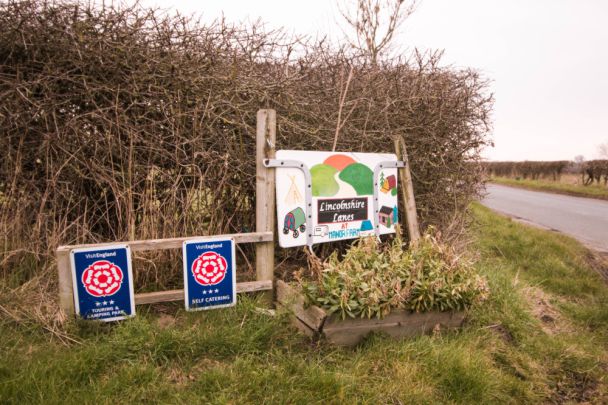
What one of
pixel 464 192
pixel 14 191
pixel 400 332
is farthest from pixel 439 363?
pixel 14 191

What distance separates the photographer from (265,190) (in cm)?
358

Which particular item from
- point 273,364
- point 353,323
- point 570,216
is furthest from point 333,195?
point 570,216

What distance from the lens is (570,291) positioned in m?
5.30

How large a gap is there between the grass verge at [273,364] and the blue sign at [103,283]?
11 centimetres

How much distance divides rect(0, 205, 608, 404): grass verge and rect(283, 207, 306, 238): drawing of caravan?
2.40ft

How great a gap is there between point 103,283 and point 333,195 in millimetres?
2198

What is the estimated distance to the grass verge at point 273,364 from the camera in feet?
7.93

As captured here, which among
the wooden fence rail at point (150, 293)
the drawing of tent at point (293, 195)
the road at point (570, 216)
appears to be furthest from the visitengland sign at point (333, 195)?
the road at point (570, 216)

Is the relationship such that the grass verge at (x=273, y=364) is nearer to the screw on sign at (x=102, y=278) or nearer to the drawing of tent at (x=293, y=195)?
the screw on sign at (x=102, y=278)

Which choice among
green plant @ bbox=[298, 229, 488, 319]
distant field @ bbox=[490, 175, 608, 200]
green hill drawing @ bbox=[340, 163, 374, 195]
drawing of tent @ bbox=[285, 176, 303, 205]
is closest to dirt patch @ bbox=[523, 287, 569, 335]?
green plant @ bbox=[298, 229, 488, 319]

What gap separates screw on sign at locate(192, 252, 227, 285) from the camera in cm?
323

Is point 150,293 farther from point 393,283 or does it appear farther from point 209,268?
point 393,283

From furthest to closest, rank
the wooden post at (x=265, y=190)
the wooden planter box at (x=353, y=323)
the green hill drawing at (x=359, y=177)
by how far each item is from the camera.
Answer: the green hill drawing at (x=359, y=177) → the wooden post at (x=265, y=190) → the wooden planter box at (x=353, y=323)

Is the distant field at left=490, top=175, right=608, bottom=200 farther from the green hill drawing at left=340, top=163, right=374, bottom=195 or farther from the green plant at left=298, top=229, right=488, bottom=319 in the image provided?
the green plant at left=298, top=229, right=488, bottom=319
